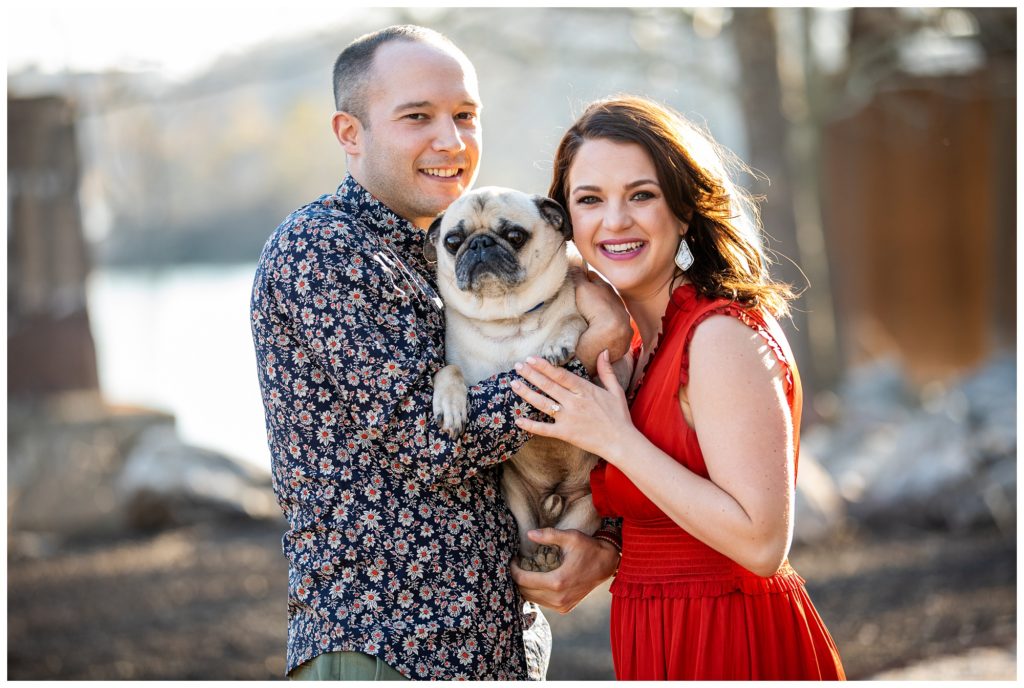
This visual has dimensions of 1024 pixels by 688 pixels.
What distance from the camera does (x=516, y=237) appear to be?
3.16 m

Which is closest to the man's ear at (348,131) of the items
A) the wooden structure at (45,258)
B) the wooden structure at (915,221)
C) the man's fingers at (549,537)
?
the man's fingers at (549,537)

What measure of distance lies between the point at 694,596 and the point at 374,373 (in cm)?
93

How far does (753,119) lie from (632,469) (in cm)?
705

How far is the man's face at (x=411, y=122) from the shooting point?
9.51 feet

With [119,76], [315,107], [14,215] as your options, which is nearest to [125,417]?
[14,215]

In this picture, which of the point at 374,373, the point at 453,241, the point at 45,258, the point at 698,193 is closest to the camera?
the point at 374,373

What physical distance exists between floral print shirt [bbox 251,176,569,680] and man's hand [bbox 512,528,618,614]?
0.13 meters

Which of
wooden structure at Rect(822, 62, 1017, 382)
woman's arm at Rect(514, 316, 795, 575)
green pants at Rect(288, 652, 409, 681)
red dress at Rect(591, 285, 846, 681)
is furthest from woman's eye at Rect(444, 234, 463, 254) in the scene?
wooden structure at Rect(822, 62, 1017, 382)

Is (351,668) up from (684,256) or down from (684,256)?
down

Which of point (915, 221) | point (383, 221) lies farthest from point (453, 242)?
point (915, 221)

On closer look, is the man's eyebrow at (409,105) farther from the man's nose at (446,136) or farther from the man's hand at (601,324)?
the man's hand at (601,324)

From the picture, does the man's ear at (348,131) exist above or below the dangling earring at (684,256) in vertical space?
above

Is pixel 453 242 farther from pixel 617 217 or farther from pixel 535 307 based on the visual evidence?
pixel 617 217

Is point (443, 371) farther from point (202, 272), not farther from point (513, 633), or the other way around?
point (202, 272)
